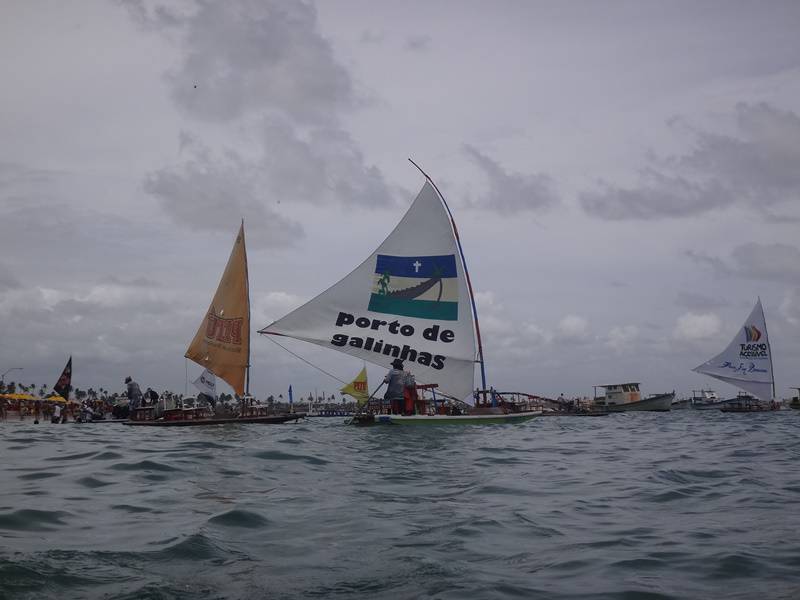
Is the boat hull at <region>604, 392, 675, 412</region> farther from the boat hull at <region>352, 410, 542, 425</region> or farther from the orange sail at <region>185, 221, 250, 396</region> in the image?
the orange sail at <region>185, 221, 250, 396</region>

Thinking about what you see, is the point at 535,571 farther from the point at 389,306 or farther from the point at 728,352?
the point at 728,352

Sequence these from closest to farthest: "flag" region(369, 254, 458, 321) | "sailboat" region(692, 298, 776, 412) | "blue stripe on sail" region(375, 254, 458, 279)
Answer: "flag" region(369, 254, 458, 321), "blue stripe on sail" region(375, 254, 458, 279), "sailboat" region(692, 298, 776, 412)

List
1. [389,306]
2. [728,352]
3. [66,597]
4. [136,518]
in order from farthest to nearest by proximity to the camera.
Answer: [728,352], [389,306], [136,518], [66,597]

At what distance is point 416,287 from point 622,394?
56.5m

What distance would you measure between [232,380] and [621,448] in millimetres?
22472

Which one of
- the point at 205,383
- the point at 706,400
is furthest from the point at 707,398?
the point at 205,383

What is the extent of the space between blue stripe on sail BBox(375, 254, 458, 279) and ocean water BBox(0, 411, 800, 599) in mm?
17799

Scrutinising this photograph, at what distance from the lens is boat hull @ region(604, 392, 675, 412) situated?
77.5 meters

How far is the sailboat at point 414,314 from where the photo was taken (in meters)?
30.8

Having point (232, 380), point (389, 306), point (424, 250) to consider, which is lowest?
point (232, 380)

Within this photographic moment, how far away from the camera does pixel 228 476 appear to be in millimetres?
11797

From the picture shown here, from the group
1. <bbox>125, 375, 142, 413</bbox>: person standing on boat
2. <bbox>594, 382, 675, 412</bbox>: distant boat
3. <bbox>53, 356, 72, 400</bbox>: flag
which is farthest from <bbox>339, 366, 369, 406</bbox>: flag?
<bbox>125, 375, 142, 413</bbox>: person standing on boat

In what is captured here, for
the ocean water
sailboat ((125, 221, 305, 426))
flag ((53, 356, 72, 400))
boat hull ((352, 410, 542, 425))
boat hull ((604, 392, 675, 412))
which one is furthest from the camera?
boat hull ((604, 392, 675, 412))

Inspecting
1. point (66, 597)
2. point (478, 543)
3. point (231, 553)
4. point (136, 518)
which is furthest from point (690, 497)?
point (66, 597)
